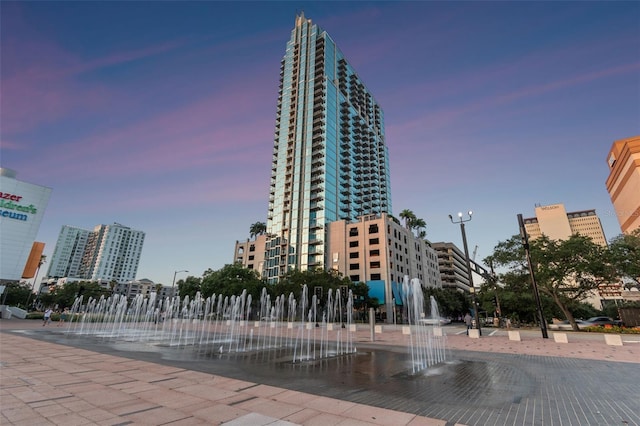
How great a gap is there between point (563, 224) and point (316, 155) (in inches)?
5904

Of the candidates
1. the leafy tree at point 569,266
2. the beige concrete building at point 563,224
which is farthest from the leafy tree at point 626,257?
the beige concrete building at point 563,224

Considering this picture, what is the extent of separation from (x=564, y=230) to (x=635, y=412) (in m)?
190

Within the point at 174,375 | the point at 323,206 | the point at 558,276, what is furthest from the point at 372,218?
the point at 174,375

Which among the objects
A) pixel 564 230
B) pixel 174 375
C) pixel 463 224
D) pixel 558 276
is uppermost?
pixel 564 230

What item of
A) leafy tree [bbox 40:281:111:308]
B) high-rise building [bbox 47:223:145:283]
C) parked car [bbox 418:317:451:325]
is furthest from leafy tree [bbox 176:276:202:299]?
high-rise building [bbox 47:223:145:283]

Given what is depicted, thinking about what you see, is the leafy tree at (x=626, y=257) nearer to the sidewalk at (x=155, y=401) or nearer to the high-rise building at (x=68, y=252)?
the sidewalk at (x=155, y=401)

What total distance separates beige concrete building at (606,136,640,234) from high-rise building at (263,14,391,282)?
6004cm

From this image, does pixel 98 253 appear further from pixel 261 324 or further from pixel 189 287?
pixel 261 324

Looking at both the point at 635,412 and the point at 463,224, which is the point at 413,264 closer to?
the point at 463,224

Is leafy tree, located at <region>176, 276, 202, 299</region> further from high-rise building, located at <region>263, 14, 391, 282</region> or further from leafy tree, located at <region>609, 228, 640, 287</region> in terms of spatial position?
leafy tree, located at <region>609, 228, 640, 287</region>

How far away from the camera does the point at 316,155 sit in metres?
79.6

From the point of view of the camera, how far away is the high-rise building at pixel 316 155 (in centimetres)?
7450

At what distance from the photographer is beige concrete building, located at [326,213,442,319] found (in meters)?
63.0

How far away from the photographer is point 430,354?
1465 cm
